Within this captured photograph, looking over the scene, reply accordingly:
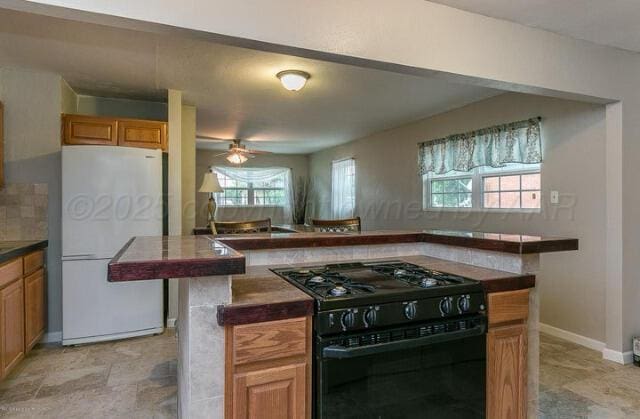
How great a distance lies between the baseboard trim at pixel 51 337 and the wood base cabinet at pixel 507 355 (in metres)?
3.45

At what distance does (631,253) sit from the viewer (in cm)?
283

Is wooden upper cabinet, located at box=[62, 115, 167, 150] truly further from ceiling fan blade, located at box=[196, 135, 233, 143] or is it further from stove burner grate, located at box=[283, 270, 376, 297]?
ceiling fan blade, located at box=[196, 135, 233, 143]

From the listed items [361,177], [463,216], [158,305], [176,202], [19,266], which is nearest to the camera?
[19,266]

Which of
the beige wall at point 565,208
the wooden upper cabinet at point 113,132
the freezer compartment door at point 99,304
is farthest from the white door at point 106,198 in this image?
the beige wall at point 565,208

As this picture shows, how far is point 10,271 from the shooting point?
2.51 metres

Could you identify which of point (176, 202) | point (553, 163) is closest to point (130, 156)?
point (176, 202)

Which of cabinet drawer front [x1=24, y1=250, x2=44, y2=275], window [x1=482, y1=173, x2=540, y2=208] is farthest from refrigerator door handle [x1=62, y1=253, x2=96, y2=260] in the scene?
window [x1=482, y1=173, x2=540, y2=208]

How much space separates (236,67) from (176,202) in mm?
1416

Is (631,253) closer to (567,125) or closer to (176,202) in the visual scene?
(567,125)

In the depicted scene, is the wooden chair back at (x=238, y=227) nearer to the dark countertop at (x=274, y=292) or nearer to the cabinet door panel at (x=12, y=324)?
the dark countertop at (x=274, y=292)

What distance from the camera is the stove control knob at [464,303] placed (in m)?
1.50

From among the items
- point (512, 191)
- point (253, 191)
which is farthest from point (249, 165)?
point (512, 191)

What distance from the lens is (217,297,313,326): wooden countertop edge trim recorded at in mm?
1191

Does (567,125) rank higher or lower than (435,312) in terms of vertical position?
higher
